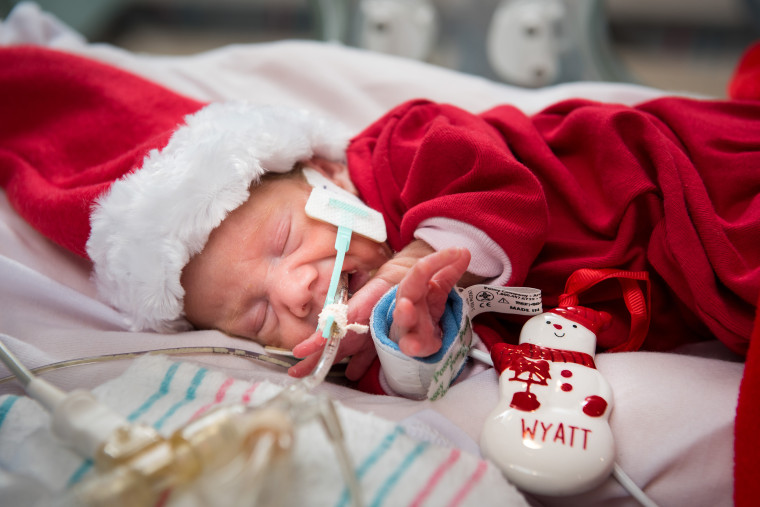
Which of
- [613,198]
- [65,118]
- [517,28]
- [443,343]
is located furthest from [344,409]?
[517,28]

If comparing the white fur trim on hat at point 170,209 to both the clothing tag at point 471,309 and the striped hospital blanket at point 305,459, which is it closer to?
the striped hospital blanket at point 305,459

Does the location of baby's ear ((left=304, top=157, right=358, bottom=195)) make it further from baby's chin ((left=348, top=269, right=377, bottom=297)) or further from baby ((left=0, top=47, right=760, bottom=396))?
baby's chin ((left=348, top=269, right=377, bottom=297))

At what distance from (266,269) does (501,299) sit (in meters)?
0.36

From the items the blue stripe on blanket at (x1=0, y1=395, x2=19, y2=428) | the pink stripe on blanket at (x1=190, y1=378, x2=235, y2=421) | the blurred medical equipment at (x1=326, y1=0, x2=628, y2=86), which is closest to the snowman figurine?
the pink stripe on blanket at (x1=190, y1=378, x2=235, y2=421)

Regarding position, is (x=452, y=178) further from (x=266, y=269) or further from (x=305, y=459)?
(x=305, y=459)

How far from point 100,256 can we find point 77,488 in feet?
1.67

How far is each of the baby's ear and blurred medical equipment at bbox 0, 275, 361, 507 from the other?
597 mm

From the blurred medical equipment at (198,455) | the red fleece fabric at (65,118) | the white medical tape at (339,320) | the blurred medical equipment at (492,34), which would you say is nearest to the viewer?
the blurred medical equipment at (198,455)

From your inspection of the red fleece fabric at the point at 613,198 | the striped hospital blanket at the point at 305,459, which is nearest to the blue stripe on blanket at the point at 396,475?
the striped hospital blanket at the point at 305,459

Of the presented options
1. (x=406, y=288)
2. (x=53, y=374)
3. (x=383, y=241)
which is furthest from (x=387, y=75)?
(x=53, y=374)

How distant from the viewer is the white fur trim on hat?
0.86 m

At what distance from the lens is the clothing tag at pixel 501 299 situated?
0.84 meters

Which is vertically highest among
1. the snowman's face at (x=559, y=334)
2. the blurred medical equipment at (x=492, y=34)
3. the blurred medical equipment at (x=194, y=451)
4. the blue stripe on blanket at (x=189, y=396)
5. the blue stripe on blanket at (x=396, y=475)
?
the blurred medical equipment at (x=492, y=34)

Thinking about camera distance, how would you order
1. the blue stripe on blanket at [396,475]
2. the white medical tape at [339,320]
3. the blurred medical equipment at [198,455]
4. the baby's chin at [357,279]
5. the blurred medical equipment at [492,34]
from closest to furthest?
the blurred medical equipment at [198,455] < the blue stripe on blanket at [396,475] < the white medical tape at [339,320] < the baby's chin at [357,279] < the blurred medical equipment at [492,34]
